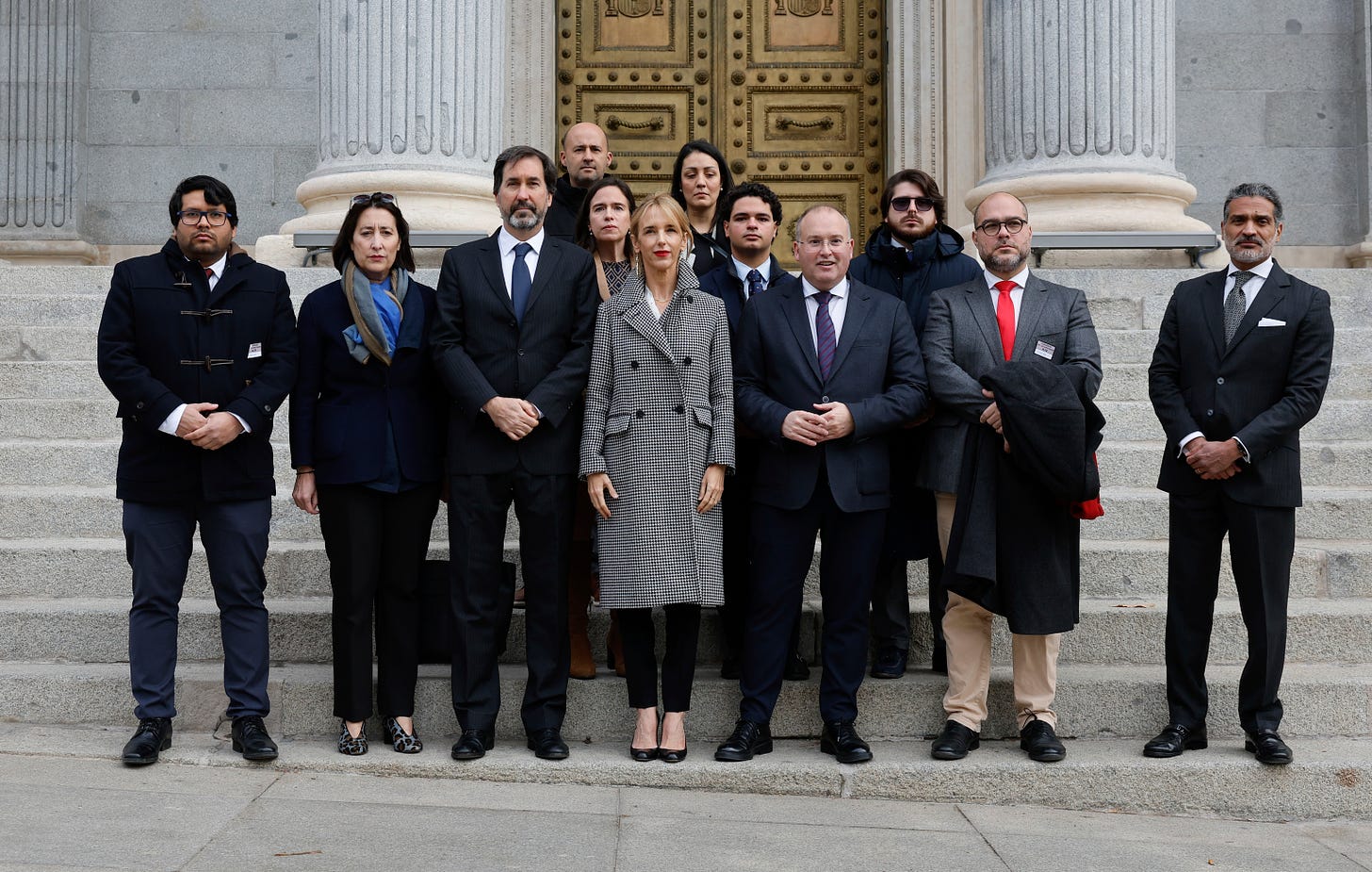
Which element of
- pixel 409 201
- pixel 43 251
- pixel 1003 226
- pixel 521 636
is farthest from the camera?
pixel 43 251

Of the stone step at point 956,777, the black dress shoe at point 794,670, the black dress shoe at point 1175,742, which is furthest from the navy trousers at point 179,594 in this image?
the black dress shoe at point 1175,742

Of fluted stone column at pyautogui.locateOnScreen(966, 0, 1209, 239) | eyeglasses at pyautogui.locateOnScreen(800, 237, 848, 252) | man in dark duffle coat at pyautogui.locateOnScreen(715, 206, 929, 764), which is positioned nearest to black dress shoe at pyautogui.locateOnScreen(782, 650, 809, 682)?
man in dark duffle coat at pyautogui.locateOnScreen(715, 206, 929, 764)

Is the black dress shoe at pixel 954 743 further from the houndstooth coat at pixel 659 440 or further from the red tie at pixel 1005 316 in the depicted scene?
the red tie at pixel 1005 316

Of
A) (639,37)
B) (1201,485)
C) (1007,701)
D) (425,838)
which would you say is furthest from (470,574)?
(639,37)

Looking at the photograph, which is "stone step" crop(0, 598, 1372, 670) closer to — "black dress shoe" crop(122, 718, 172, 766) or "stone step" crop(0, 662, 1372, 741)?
"stone step" crop(0, 662, 1372, 741)

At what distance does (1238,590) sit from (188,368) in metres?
4.08

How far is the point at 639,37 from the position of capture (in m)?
11.1

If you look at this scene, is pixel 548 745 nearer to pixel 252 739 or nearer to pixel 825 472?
pixel 252 739

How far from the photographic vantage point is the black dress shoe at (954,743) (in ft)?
17.5

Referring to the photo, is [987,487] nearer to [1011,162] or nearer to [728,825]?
[728,825]

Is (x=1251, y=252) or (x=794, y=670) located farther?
(x=794, y=670)

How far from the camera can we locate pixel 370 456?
536 centimetres

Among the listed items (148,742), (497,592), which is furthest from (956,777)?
(148,742)

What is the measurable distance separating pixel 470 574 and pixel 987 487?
1.99 meters
